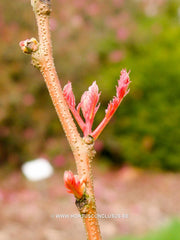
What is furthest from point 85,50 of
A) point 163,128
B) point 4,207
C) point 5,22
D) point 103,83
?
point 4,207

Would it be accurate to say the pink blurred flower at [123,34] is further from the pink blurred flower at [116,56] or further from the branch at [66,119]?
the branch at [66,119]

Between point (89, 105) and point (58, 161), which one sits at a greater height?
point (58, 161)

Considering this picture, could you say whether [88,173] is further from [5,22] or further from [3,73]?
[5,22]

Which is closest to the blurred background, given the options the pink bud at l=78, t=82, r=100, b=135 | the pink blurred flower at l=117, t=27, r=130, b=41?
the pink blurred flower at l=117, t=27, r=130, b=41

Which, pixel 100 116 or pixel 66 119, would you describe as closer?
pixel 66 119

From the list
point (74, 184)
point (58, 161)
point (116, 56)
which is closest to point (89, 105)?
point (74, 184)

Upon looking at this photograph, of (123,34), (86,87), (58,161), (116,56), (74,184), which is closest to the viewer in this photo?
(74,184)

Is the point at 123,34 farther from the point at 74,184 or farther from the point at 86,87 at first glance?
the point at 74,184

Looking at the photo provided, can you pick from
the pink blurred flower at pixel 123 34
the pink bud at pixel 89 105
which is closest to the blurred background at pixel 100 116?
the pink blurred flower at pixel 123 34
